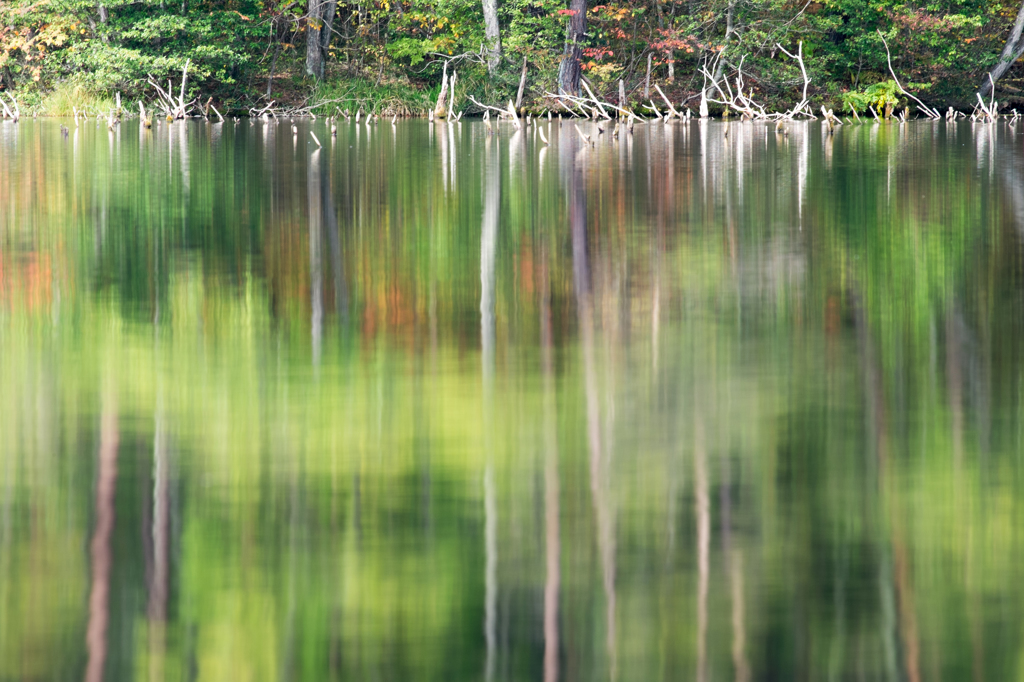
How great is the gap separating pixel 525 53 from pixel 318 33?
7.53 meters

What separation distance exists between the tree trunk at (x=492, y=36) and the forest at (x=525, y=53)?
0.04m

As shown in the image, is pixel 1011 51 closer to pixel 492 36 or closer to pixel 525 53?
pixel 525 53

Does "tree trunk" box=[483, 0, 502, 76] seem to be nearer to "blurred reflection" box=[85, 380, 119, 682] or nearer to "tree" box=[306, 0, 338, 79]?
"tree" box=[306, 0, 338, 79]

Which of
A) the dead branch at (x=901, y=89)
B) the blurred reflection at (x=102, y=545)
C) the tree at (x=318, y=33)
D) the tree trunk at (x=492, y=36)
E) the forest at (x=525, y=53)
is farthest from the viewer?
the tree at (x=318, y=33)

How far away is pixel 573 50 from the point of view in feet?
132

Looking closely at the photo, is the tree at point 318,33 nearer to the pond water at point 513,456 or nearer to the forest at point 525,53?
the forest at point 525,53

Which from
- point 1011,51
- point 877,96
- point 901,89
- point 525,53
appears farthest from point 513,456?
point 1011,51

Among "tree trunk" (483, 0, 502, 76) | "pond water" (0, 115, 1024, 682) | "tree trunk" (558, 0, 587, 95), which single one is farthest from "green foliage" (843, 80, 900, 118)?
"pond water" (0, 115, 1024, 682)

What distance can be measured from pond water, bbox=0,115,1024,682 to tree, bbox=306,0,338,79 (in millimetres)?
33492

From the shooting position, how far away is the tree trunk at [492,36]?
42.0 m

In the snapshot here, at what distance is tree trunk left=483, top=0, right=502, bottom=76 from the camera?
42.0 meters

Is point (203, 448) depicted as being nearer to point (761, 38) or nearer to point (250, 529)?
point (250, 529)

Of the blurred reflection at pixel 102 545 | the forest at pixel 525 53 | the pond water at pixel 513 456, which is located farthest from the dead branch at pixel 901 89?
the blurred reflection at pixel 102 545

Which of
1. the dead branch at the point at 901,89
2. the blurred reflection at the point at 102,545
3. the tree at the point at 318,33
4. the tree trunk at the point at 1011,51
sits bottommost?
the blurred reflection at the point at 102,545
